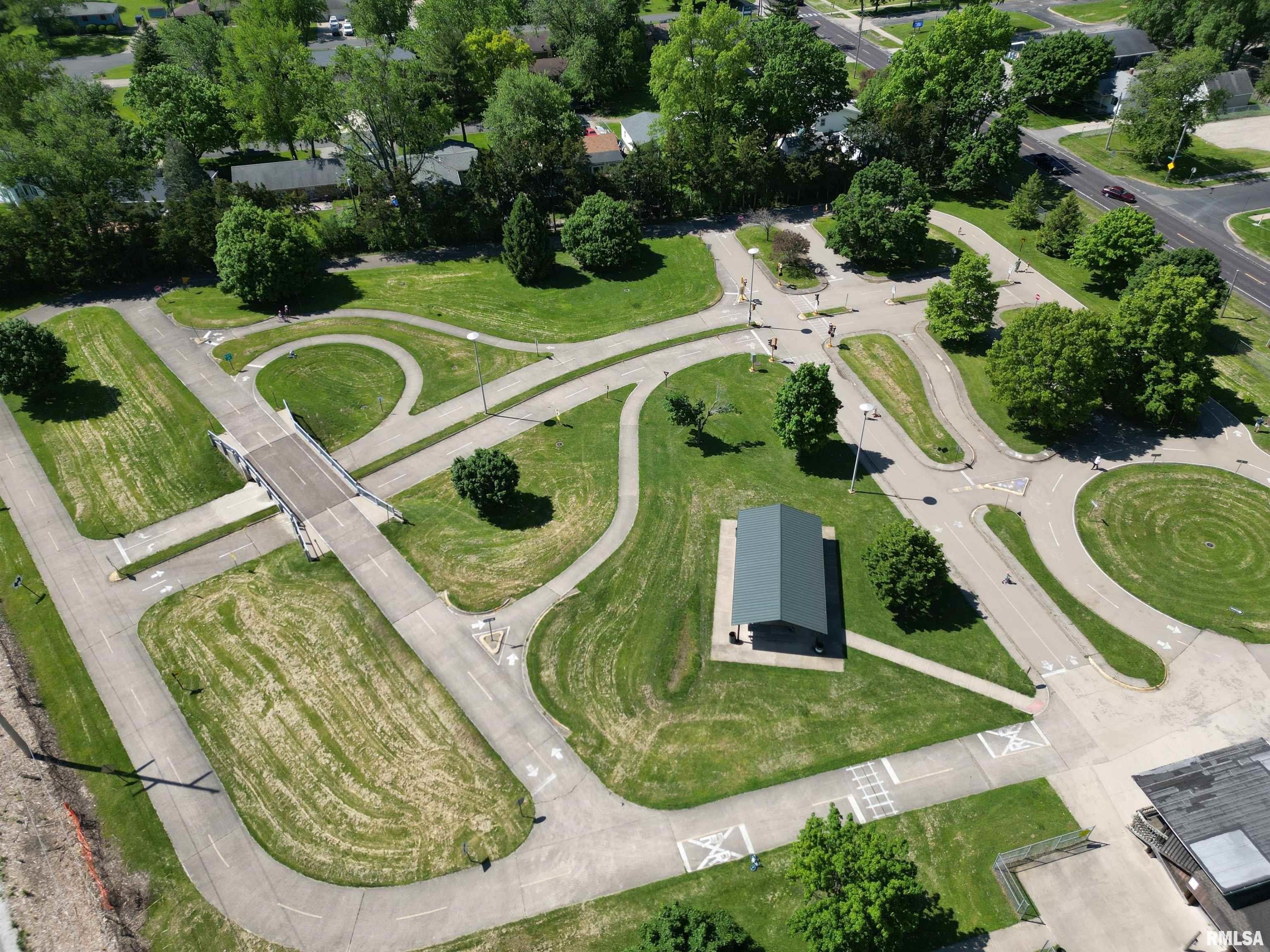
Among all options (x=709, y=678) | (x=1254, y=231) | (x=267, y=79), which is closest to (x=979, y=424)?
(x=709, y=678)

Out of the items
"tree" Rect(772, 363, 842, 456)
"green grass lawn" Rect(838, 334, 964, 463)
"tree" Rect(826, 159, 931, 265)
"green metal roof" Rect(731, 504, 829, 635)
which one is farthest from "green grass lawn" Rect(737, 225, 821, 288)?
"green metal roof" Rect(731, 504, 829, 635)

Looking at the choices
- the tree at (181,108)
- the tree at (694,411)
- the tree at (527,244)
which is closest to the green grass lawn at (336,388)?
the tree at (527,244)

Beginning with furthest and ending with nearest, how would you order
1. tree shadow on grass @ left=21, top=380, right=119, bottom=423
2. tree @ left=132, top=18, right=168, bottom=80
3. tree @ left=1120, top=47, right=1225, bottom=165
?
tree @ left=132, top=18, right=168, bottom=80 < tree @ left=1120, top=47, right=1225, bottom=165 < tree shadow on grass @ left=21, top=380, right=119, bottom=423

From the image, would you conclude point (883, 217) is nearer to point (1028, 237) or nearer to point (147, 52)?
point (1028, 237)

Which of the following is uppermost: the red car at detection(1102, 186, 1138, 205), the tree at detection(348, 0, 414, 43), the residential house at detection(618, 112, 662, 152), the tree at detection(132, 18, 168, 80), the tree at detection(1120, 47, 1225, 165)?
the tree at detection(348, 0, 414, 43)

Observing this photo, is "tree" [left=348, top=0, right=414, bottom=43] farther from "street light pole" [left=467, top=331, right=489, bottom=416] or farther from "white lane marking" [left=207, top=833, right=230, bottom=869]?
"white lane marking" [left=207, top=833, right=230, bottom=869]

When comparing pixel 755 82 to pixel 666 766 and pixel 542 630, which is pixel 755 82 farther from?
pixel 666 766

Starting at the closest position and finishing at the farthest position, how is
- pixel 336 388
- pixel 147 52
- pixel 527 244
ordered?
pixel 336 388, pixel 527 244, pixel 147 52
